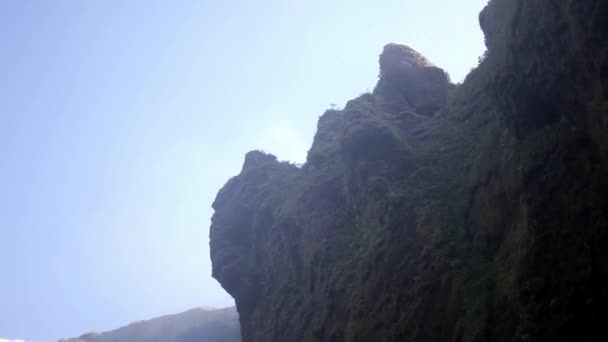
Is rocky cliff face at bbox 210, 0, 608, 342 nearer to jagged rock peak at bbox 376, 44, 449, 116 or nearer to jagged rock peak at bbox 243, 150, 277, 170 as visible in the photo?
jagged rock peak at bbox 376, 44, 449, 116

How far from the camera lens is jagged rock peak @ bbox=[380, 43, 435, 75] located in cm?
3231

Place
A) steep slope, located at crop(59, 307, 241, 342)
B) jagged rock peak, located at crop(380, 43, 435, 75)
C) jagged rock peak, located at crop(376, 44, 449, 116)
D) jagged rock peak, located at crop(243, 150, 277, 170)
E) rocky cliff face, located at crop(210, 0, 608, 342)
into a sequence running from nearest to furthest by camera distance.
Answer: rocky cliff face, located at crop(210, 0, 608, 342) < jagged rock peak, located at crop(376, 44, 449, 116) < jagged rock peak, located at crop(380, 43, 435, 75) < jagged rock peak, located at crop(243, 150, 277, 170) < steep slope, located at crop(59, 307, 241, 342)

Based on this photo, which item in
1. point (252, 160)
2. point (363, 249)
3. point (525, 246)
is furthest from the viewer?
point (252, 160)

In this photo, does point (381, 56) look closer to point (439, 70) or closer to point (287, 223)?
point (439, 70)

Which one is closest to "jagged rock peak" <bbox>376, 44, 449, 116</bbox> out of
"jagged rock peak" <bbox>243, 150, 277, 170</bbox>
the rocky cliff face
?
the rocky cliff face

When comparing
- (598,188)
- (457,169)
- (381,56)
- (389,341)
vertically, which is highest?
(381,56)

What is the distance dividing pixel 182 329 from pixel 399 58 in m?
77.8

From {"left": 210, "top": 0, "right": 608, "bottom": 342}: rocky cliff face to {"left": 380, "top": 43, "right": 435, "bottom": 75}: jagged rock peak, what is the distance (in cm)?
14

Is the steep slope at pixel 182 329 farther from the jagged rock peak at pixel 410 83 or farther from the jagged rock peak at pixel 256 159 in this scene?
the jagged rock peak at pixel 410 83

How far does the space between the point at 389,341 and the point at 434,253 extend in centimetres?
370

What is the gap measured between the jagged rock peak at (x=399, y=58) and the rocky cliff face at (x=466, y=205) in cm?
14

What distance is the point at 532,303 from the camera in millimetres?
12164

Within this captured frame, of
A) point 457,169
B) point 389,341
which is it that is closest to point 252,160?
point 457,169

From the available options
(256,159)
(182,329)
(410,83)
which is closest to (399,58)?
(410,83)
